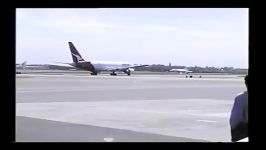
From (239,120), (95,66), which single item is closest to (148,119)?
(239,120)

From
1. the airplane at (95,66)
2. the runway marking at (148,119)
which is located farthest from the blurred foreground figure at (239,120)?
the airplane at (95,66)

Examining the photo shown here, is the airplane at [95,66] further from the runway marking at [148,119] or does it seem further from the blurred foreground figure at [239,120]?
the blurred foreground figure at [239,120]

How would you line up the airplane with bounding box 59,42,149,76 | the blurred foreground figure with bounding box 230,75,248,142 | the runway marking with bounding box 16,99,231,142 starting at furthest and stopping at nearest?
the airplane with bounding box 59,42,149,76
the runway marking with bounding box 16,99,231,142
the blurred foreground figure with bounding box 230,75,248,142

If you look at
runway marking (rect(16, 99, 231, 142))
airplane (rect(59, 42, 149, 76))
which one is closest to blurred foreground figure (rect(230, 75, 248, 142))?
runway marking (rect(16, 99, 231, 142))

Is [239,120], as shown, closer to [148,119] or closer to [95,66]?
[148,119]

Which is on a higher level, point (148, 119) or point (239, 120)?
point (239, 120)

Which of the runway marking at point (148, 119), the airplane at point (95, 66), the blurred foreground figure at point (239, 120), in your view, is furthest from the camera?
the airplane at point (95, 66)

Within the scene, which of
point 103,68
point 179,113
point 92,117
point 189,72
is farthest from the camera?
point 189,72

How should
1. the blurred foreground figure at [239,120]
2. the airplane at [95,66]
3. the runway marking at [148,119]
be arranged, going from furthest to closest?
the airplane at [95,66], the runway marking at [148,119], the blurred foreground figure at [239,120]

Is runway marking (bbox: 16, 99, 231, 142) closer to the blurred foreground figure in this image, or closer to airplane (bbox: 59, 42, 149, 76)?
the blurred foreground figure
